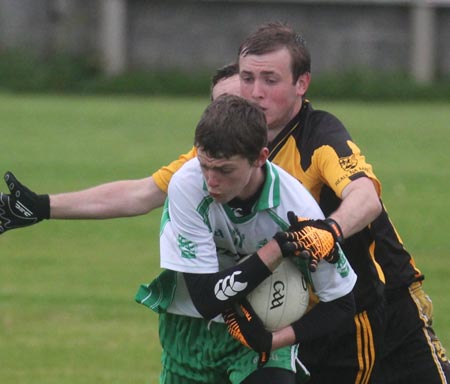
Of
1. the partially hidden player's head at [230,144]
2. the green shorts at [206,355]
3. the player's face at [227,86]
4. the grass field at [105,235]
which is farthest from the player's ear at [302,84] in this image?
the grass field at [105,235]

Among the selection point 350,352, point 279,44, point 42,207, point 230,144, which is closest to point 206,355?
point 350,352

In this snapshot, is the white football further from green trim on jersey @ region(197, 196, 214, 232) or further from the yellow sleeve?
the yellow sleeve

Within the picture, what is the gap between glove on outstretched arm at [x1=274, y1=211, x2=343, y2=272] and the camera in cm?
459

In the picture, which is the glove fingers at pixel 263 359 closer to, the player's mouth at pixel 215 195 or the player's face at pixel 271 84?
the player's mouth at pixel 215 195

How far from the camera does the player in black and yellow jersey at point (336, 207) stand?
17.8 feet

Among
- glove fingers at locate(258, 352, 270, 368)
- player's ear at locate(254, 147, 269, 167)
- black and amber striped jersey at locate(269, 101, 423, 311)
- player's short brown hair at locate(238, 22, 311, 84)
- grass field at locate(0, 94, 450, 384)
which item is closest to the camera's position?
player's ear at locate(254, 147, 269, 167)

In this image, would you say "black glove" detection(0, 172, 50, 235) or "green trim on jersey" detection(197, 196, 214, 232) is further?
"black glove" detection(0, 172, 50, 235)

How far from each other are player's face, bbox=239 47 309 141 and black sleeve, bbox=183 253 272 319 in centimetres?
93

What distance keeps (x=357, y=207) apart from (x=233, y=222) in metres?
0.55

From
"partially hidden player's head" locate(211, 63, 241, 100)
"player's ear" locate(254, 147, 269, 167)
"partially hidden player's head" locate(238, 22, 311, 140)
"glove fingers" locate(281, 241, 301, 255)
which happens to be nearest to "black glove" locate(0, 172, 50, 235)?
"partially hidden player's head" locate(211, 63, 241, 100)

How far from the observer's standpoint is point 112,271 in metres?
11.5

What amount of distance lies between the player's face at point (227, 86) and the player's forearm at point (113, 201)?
53 centimetres

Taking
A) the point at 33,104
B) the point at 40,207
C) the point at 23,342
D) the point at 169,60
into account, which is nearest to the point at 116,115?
the point at 33,104

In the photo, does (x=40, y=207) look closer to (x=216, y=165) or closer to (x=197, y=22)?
(x=216, y=165)
